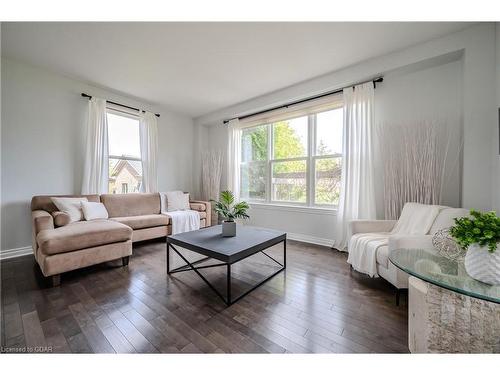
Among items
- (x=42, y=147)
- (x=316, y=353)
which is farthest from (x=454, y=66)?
→ (x=42, y=147)

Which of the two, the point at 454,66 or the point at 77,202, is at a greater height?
the point at 454,66

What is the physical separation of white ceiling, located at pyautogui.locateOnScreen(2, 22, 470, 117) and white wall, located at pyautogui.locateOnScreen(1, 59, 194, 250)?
0.86ft

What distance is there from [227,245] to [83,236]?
4.96ft

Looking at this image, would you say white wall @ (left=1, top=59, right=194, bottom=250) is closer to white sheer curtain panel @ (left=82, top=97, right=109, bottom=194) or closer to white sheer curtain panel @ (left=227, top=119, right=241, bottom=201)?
white sheer curtain panel @ (left=82, top=97, right=109, bottom=194)

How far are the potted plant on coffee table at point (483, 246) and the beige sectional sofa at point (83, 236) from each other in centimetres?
289

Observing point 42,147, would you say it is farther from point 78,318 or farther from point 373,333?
point 373,333

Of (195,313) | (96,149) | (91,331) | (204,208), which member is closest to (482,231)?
(195,313)

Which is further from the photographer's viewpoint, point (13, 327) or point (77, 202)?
point (77, 202)

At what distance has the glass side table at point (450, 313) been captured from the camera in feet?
3.20

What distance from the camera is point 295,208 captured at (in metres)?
3.63

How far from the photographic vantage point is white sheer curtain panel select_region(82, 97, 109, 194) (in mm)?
3297

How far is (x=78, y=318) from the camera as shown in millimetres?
1462
